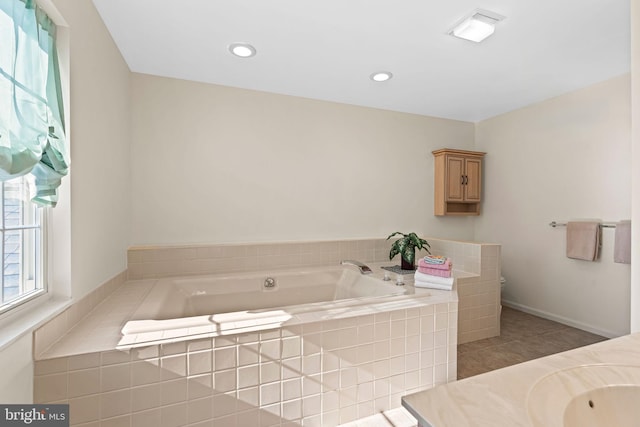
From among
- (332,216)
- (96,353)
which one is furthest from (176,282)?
(332,216)

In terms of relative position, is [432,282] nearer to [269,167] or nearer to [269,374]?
[269,374]

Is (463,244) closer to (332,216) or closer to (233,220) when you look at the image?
(332,216)

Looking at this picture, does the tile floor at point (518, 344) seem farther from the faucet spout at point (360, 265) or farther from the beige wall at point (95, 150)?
the beige wall at point (95, 150)

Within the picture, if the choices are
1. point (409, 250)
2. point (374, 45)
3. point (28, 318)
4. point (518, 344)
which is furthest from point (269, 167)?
point (518, 344)

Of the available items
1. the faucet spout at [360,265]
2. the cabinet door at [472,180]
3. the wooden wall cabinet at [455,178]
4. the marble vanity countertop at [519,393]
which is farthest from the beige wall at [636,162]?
the cabinet door at [472,180]

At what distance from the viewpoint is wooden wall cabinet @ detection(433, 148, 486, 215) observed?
11.1 ft

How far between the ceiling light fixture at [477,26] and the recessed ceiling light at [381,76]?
0.64 metres

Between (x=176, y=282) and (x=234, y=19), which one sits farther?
(x=176, y=282)

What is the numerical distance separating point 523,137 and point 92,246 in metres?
4.02

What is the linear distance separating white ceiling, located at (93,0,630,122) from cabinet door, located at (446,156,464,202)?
780 millimetres

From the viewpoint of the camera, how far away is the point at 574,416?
619 mm

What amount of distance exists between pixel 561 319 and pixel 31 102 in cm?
415

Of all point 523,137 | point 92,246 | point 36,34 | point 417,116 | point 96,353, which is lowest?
point 96,353

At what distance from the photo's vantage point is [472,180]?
3.49 meters
